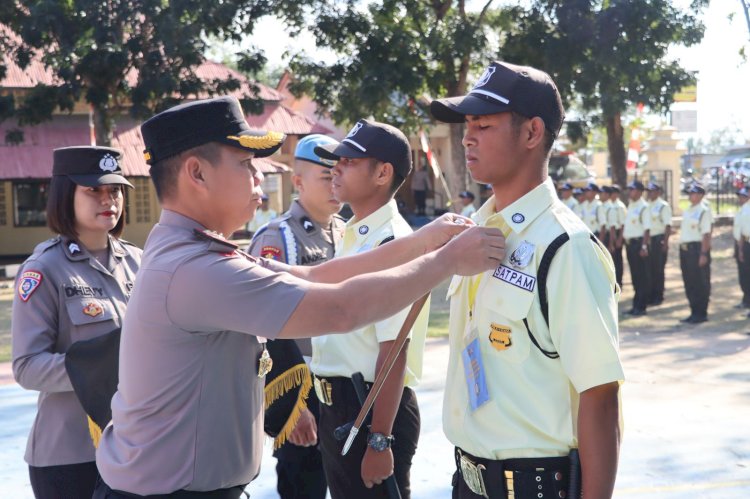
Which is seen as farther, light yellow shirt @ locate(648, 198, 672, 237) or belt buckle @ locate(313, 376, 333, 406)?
light yellow shirt @ locate(648, 198, 672, 237)

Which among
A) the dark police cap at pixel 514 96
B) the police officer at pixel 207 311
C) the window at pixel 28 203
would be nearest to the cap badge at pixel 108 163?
the police officer at pixel 207 311

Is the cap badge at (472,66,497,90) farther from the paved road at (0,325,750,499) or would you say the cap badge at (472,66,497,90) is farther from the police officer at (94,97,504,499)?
the paved road at (0,325,750,499)

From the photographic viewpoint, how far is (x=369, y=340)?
3.74 m

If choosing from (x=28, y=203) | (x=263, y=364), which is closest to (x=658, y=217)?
(x=263, y=364)

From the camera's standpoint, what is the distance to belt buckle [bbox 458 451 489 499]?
2.68 m

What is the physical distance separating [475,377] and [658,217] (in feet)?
49.7

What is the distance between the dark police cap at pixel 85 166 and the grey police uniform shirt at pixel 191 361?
4.40 ft

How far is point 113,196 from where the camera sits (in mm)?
3807

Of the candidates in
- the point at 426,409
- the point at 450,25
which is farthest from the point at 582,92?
the point at 426,409

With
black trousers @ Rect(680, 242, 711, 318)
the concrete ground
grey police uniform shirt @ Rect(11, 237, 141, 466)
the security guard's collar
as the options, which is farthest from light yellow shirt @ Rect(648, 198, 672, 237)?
the security guard's collar

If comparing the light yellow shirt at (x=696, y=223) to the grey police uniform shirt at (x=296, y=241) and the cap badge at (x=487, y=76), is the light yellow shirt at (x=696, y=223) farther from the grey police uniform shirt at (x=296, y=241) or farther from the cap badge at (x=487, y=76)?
the cap badge at (x=487, y=76)

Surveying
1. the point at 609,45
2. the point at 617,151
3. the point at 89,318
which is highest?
the point at 609,45

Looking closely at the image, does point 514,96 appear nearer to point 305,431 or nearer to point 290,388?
point 290,388

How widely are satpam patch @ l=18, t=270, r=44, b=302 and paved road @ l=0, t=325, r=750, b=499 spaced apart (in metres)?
2.69
